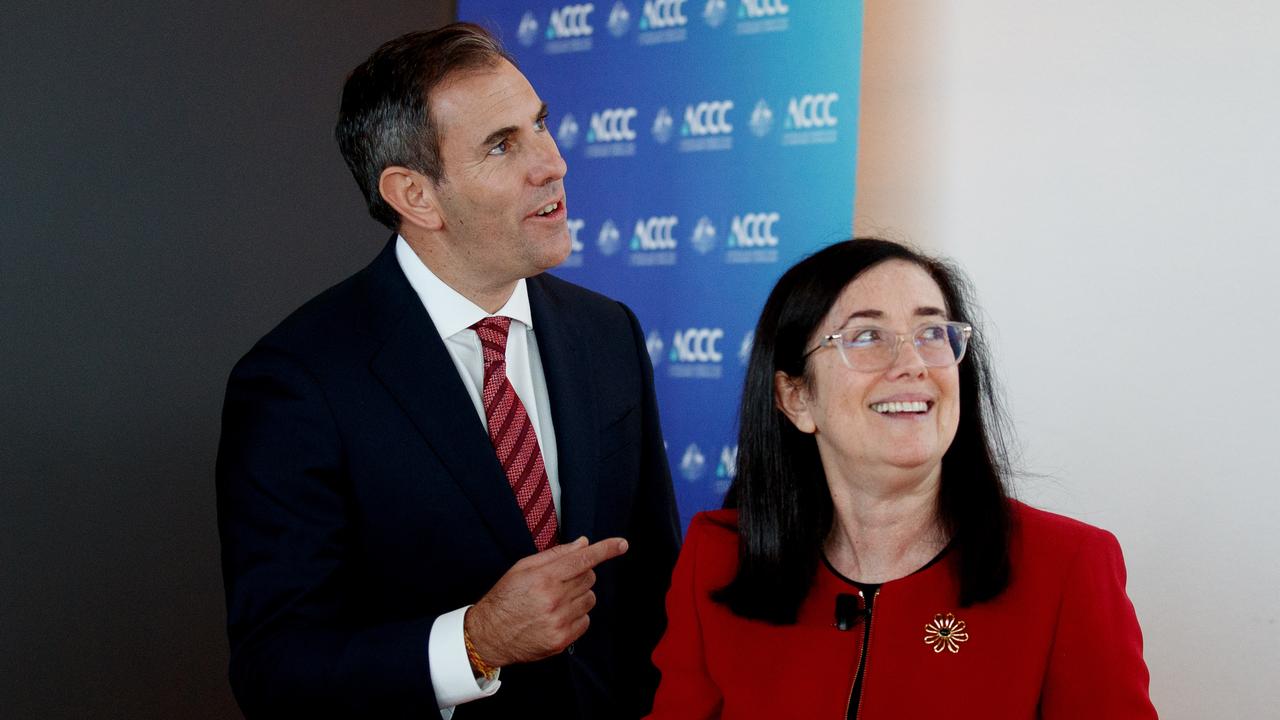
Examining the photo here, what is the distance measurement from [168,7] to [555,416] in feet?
5.96

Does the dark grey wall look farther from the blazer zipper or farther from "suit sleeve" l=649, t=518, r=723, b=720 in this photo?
the blazer zipper

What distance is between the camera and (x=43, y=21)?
2760 millimetres

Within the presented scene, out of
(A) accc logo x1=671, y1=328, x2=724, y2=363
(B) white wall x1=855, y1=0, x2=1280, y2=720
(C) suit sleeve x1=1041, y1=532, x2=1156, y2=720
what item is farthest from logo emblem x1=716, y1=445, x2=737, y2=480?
(C) suit sleeve x1=1041, y1=532, x2=1156, y2=720

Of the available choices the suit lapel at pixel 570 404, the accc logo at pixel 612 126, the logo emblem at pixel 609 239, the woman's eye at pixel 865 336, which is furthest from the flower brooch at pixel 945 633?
the accc logo at pixel 612 126

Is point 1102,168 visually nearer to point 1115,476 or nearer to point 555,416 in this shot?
point 1115,476

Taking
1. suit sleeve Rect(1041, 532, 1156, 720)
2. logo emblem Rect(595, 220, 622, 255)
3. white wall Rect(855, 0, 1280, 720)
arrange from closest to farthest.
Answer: suit sleeve Rect(1041, 532, 1156, 720) → white wall Rect(855, 0, 1280, 720) → logo emblem Rect(595, 220, 622, 255)

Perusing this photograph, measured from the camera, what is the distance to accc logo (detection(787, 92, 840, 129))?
3623mm

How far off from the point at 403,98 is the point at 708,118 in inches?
72.8

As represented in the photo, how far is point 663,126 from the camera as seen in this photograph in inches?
155

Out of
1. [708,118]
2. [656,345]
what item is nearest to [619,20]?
[708,118]

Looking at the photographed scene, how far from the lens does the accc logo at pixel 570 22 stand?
13.5 feet

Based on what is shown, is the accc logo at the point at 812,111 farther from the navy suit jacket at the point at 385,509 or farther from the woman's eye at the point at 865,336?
the woman's eye at the point at 865,336

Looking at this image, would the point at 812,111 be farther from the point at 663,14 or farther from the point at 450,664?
the point at 450,664

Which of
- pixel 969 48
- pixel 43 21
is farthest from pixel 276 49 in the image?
pixel 969 48
